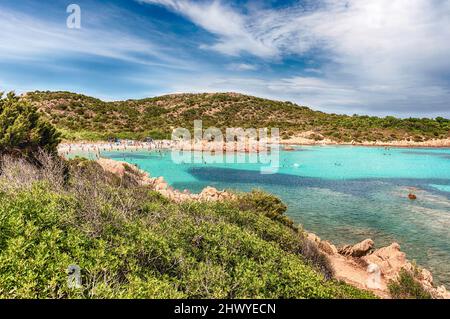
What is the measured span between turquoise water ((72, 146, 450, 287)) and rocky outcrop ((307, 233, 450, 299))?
1.38 m

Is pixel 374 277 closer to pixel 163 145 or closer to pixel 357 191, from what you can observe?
pixel 357 191

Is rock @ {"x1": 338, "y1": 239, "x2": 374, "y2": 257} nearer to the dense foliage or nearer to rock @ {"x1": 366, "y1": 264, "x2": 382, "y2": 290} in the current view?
rock @ {"x1": 366, "y1": 264, "x2": 382, "y2": 290}

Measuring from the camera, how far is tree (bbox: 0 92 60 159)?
1706 centimetres

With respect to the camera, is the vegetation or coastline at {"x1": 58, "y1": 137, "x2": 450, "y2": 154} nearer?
the vegetation

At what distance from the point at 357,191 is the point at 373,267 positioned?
59.2 feet

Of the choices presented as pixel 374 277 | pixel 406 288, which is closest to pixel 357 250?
pixel 374 277

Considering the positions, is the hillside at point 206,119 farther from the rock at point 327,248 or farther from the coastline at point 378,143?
the rock at point 327,248

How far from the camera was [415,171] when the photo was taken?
42.0 meters

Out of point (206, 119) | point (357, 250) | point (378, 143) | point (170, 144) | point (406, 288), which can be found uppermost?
point (206, 119)

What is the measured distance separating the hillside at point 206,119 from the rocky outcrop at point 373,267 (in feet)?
188

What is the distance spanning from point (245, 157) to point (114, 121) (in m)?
42.1

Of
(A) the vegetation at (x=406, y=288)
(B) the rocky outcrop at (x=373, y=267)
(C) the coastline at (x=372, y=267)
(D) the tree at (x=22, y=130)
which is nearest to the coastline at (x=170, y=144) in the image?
(D) the tree at (x=22, y=130)

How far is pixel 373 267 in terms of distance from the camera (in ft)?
41.2

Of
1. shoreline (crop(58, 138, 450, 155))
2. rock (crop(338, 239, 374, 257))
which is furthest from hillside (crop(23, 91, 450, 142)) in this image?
rock (crop(338, 239, 374, 257))
